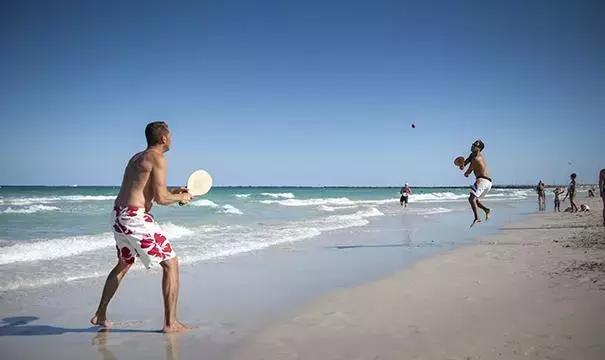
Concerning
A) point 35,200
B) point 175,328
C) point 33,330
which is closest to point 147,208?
point 175,328

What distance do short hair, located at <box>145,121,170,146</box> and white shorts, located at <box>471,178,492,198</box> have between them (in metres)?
7.80

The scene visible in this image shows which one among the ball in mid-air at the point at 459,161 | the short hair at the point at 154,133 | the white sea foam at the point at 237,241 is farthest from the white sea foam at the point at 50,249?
the ball in mid-air at the point at 459,161

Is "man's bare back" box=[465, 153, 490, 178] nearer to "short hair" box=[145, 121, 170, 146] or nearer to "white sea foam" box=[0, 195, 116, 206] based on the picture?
"short hair" box=[145, 121, 170, 146]

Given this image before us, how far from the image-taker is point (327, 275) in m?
7.28

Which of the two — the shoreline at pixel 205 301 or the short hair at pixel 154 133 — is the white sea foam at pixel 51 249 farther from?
the short hair at pixel 154 133

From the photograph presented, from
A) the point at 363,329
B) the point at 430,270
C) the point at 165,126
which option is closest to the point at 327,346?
the point at 363,329

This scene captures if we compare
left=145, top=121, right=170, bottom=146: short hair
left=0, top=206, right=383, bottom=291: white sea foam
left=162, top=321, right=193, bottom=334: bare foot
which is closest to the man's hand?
left=145, top=121, right=170, bottom=146: short hair

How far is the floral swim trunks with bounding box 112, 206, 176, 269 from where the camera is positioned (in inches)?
161

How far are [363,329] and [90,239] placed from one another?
33.4 feet

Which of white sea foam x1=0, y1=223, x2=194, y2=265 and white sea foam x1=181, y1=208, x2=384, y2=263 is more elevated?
white sea foam x1=0, y1=223, x2=194, y2=265

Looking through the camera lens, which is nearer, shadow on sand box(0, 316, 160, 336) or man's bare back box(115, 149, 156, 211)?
man's bare back box(115, 149, 156, 211)

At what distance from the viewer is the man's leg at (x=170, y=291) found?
426cm

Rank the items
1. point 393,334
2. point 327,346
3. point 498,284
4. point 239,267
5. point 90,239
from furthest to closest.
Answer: point 90,239, point 239,267, point 498,284, point 393,334, point 327,346

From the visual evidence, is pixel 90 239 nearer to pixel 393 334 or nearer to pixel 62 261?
pixel 62 261
